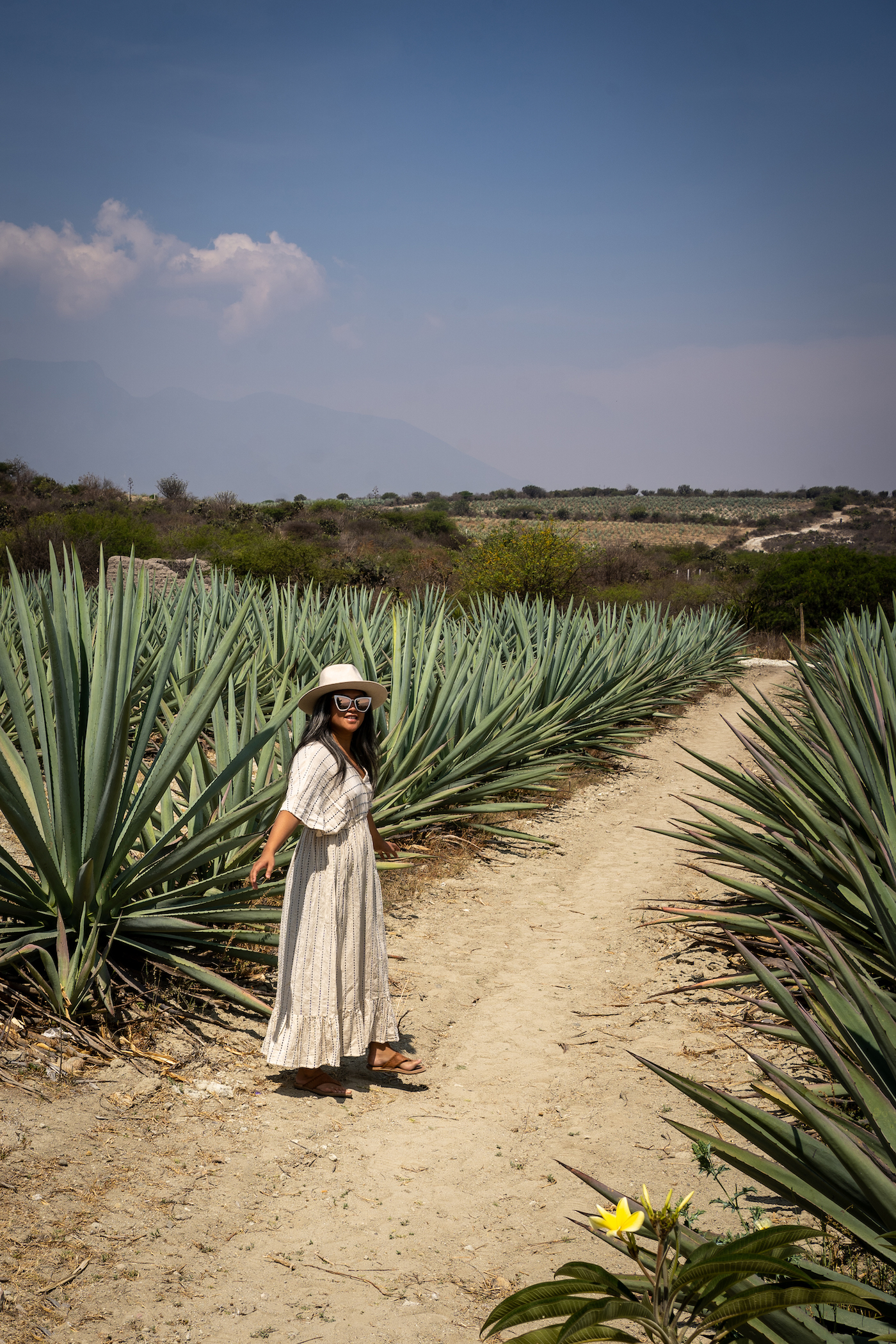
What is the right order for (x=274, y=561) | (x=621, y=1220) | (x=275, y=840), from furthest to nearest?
(x=274, y=561) < (x=275, y=840) < (x=621, y=1220)

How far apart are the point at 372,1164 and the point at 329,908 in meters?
0.69

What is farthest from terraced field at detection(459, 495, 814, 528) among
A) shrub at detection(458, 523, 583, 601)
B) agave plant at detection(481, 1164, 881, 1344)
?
agave plant at detection(481, 1164, 881, 1344)

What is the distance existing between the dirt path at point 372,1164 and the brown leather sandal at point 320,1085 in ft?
0.11

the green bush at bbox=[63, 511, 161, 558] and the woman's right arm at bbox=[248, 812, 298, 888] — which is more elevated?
the green bush at bbox=[63, 511, 161, 558]

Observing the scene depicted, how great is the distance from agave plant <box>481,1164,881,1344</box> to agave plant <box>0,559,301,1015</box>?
1972 millimetres

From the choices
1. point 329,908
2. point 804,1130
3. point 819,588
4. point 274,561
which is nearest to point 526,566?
point 274,561

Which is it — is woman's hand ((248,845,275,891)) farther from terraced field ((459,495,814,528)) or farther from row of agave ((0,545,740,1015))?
terraced field ((459,495,814,528))

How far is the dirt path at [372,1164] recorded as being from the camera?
75.7 inches

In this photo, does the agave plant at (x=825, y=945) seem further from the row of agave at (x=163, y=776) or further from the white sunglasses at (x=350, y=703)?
the row of agave at (x=163, y=776)

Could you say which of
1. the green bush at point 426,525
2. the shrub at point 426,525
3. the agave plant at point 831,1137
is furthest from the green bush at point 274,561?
the green bush at point 426,525

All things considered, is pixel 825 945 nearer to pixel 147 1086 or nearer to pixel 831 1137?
pixel 831 1137

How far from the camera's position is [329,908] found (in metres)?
2.81

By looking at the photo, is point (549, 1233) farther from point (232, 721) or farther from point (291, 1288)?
point (232, 721)

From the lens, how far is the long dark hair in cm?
288
